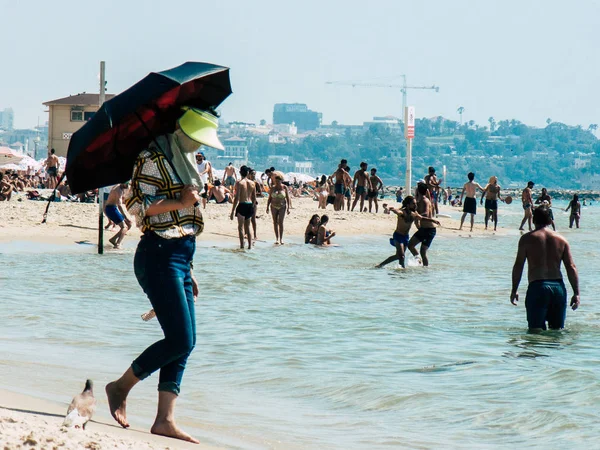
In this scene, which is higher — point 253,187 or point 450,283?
point 253,187

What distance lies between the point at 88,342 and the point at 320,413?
2.93 metres

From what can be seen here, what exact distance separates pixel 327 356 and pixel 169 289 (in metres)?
3.99

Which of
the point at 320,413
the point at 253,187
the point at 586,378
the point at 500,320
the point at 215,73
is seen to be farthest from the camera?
the point at 253,187

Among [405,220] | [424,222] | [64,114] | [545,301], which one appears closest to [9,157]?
[64,114]

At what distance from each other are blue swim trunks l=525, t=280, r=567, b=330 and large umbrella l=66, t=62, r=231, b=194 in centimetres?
469

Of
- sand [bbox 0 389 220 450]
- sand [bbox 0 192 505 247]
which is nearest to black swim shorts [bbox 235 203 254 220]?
sand [bbox 0 192 505 247]

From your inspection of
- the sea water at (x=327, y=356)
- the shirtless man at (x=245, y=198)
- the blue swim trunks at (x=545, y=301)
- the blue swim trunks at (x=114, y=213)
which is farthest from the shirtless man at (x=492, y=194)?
the blue swim trunks at (x=545, y=301)

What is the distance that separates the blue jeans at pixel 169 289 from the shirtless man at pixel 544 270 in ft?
14.8

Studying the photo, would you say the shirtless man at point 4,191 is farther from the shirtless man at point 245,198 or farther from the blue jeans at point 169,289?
the blue jeans at point 169,289

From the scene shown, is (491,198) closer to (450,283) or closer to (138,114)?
(450,283)

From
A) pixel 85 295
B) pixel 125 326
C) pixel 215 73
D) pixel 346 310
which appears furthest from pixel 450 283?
pixel 215 73

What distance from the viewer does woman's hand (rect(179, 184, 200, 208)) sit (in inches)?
171

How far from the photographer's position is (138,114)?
450cm

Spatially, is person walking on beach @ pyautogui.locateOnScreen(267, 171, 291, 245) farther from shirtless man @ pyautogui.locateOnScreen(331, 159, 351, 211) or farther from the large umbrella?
the large umbrella
